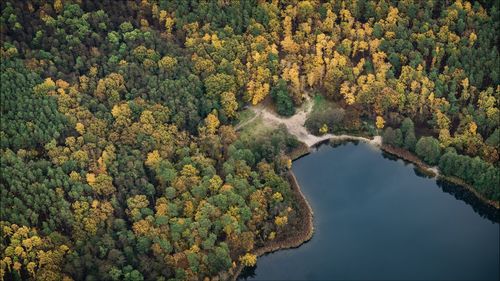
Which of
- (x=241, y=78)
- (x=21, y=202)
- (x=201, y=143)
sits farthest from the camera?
(x=241, y=78)

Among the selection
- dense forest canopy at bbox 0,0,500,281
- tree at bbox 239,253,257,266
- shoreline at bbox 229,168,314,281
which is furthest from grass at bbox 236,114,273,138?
tree at bbox 239,253,257,266

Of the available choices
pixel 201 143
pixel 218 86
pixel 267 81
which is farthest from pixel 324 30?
pixel 201 143

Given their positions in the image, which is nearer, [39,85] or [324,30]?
[39,85]

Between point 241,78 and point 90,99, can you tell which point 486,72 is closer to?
point 241,78

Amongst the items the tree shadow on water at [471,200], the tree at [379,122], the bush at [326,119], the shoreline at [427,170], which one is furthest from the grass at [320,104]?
the tree shadow on water at [471,200]

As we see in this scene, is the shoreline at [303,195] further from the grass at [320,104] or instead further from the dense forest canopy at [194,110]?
the grass at [320,104]

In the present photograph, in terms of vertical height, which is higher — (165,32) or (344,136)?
(165,32)

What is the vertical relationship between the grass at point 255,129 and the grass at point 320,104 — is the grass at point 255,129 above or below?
below
